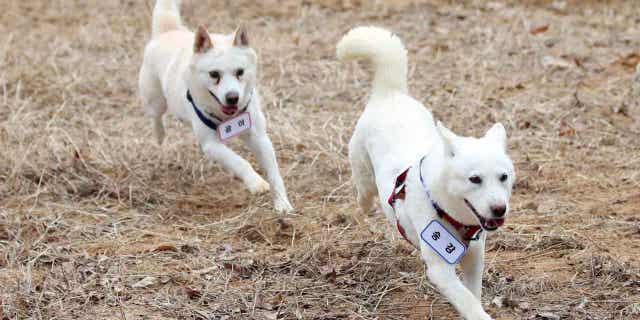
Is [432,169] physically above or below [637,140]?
above

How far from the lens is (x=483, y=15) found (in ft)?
32.6

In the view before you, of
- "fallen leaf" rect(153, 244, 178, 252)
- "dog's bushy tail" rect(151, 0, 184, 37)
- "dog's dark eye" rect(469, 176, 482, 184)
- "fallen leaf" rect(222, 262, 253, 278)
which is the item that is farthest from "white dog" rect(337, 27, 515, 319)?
"dog's bushy tail" rect(151, 0, 184, 37)

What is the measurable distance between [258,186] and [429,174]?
197cm

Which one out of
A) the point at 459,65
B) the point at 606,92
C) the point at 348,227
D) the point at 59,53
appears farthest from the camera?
the point at 59,53

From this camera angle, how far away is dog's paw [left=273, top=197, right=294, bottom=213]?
562cm

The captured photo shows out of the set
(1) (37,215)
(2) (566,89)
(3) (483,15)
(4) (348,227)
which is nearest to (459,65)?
(2) (566,89)

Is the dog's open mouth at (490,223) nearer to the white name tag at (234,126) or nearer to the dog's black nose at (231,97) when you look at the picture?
the dog's black nose at (231,97)

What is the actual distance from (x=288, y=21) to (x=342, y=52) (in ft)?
17.6

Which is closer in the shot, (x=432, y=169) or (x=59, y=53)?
(x=432, y=169)

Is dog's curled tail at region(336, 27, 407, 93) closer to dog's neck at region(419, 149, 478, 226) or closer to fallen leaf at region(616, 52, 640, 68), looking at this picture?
dog's neck at region(419, 149, 478, 226)

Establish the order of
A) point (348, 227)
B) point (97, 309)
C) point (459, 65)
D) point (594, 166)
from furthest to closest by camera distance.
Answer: point (459, 65), point (594, 166), point (348, 227), point (97, 309)

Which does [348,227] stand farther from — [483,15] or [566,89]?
[483,15]

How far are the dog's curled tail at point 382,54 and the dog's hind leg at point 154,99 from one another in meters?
2.29

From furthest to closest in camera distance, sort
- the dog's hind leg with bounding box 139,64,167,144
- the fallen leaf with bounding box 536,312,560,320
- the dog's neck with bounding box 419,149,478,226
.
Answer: the dog's hind leg with bounding box 139,64,167,144 < the fallen leaf with bounding box 536,312,560,320 < the dog's neck with bounding box 419,149,478,226
